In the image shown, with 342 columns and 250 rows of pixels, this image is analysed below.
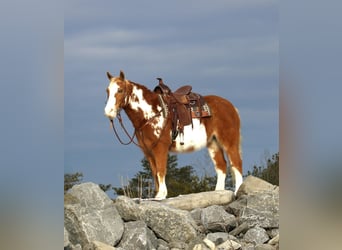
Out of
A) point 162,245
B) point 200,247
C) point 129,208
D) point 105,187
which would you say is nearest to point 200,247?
point 200,247

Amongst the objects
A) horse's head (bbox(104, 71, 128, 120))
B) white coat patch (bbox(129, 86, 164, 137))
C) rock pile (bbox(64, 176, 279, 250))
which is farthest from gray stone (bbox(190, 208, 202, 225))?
horse's head (bbox(104, 71, 128, 120))

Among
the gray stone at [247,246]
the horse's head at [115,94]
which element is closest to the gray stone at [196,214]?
the gray stone at [247,246]

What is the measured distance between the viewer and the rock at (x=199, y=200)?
3561 mm

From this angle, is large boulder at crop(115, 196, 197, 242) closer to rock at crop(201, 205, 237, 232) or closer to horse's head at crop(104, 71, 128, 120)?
rock at crop(201, 205, 237, 232)

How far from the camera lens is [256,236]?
11.0 feet

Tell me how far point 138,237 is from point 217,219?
0.43 m

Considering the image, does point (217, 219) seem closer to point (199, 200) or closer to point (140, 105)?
point (199, 200)

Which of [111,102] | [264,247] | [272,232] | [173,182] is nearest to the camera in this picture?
[264,247]

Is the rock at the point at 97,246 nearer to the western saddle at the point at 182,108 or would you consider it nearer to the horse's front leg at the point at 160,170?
the horse's front leg at the point at 160,170

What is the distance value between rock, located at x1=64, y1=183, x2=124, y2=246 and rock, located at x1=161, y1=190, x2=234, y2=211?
0.97 ft
